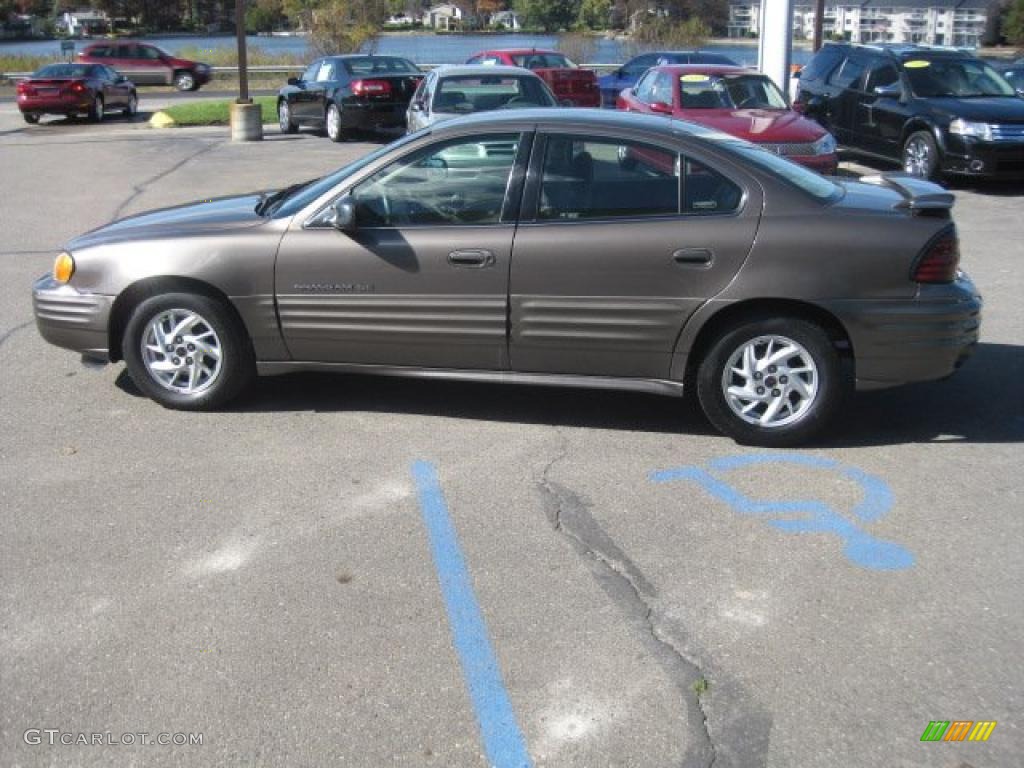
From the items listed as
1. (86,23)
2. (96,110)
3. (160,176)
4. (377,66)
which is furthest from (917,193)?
(86,23)

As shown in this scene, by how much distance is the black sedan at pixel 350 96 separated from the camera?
20.2 metres

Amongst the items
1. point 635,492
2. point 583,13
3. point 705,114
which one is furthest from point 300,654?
point 583,13

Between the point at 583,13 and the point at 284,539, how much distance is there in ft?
152

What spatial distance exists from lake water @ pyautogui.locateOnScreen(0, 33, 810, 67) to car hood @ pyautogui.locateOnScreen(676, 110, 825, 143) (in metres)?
21.8

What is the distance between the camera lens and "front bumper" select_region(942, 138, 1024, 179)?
13.8 metres

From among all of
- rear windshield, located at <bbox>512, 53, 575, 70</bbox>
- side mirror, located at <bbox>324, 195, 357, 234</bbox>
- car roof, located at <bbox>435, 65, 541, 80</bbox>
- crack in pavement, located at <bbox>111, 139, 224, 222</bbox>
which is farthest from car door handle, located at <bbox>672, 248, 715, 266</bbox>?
rear windshield, located at <bbox>512, 53, 575, 70</bbox>

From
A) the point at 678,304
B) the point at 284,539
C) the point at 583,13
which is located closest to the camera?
the point at 284,539

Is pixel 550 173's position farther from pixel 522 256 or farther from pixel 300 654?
pixel 300 654

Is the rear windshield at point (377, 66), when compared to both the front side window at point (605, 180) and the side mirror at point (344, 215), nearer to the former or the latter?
the side mirror at point (344, 215)

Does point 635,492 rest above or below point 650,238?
below

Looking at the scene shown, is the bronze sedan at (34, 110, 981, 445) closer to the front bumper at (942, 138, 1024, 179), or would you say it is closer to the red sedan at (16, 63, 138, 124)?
the front bumper at (942, 138, 1024, 179)

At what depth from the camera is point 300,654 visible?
12.5 ft

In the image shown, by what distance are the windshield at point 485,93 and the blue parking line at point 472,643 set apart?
31.8 ft

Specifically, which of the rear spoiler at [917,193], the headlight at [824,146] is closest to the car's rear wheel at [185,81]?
the headlight at [824,146]
